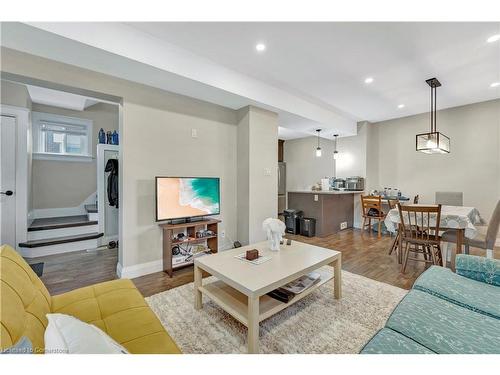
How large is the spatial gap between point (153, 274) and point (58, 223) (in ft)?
7.72

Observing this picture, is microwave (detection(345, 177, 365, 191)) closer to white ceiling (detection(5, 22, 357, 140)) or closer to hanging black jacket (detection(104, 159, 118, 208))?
white ceiling (detection(5, 22, 357, 140))

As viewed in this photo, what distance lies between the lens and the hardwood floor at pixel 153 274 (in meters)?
2.50

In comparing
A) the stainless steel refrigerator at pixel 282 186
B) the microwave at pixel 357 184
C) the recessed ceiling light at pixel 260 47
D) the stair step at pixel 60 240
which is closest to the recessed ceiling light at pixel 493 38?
the recessed ceiling light at pixel 260 47

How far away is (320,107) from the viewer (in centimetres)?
439

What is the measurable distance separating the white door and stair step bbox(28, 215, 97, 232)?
0.29 meters

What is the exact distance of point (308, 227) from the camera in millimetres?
4727

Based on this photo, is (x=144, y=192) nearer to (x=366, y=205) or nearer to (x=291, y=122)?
(x=291, y=122)

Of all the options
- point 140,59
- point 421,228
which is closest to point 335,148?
point 421,228

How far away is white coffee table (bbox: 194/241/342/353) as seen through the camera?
1.46m

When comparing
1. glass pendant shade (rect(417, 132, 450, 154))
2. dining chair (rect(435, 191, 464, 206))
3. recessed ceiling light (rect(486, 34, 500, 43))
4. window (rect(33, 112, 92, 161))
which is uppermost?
recessed ceiling light (rect(486, 34, 500, 43))

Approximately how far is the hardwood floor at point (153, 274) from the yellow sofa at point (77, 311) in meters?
0.97

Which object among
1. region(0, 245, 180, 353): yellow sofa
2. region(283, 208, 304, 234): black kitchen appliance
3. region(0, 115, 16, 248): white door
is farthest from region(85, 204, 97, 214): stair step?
region(283, 208, 304, 234): black kitchen appliance

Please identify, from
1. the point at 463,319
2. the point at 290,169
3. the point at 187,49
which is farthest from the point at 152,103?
the point at 290,169
